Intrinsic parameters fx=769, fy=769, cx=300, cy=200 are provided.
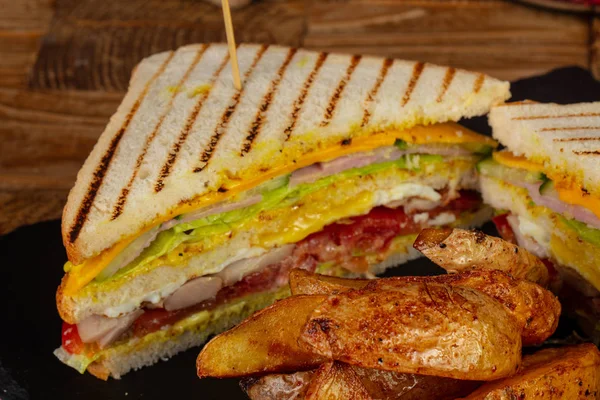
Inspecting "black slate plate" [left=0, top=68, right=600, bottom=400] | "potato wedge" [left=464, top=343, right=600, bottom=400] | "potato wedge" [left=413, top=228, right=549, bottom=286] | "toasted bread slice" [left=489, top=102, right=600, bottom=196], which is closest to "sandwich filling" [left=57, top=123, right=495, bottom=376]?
"black slate plate" [left=0, top=68, right=600, bottom=400]

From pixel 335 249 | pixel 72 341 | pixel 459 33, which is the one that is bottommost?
pixel 72 341

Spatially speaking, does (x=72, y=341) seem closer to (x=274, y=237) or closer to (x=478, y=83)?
(x=274, y=237)

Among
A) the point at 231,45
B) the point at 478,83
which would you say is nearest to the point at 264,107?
the point at 231,45

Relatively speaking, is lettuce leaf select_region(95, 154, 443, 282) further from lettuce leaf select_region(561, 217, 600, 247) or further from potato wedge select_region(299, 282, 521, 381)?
potato wedge select_region(299, 282, 521, 381)

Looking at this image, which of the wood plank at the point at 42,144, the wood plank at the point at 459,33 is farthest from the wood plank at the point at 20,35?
the wood plank at the point at 459,33

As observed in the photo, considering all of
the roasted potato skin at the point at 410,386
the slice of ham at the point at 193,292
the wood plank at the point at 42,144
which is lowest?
the wood plank at the point at 42,144

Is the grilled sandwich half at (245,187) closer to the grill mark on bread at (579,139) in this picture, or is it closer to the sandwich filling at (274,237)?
the sandwich filling at (274,237)

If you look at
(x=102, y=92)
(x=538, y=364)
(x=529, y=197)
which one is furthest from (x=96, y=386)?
(x=102, y=92)
